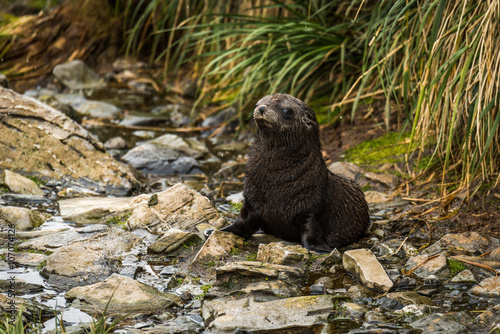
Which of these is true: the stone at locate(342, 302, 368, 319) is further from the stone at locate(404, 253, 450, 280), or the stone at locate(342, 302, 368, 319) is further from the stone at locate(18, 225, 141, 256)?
the stone at locate(18, 225, 141, 256)

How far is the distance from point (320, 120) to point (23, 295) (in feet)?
15.0

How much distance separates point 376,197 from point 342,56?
6.25 feet

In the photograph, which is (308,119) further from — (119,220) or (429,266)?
(119,220)

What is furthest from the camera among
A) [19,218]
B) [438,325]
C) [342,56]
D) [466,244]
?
[342,56]

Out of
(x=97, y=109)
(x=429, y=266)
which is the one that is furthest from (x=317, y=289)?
(x=97, y=109)

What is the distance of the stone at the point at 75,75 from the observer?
952cm

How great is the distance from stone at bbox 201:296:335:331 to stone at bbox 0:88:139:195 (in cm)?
276

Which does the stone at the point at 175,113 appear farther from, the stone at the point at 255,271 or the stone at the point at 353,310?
the stone at the point at 353,310

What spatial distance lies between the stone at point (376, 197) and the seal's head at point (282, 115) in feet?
4.12

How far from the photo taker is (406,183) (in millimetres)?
5480

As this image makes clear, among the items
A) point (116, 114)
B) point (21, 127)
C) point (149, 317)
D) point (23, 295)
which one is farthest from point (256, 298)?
point (116, 114)

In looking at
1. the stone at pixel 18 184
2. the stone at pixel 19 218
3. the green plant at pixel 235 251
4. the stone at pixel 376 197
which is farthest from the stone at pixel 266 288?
the stone at pixel 18 184

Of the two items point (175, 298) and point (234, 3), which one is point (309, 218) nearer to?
point (175, 298)

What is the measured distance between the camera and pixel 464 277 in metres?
3.79
